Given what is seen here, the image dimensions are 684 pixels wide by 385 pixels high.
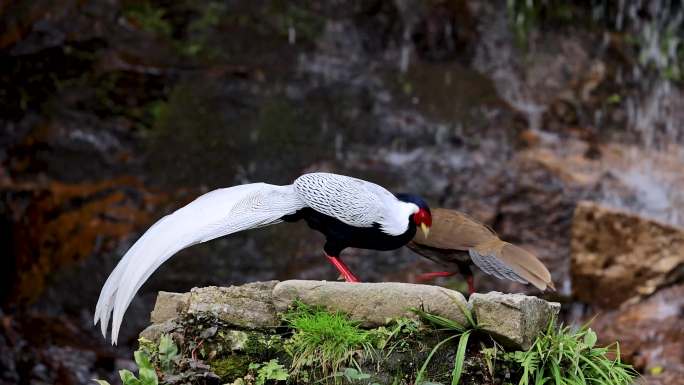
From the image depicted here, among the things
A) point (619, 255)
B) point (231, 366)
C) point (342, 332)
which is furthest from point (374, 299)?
point (619, 255)

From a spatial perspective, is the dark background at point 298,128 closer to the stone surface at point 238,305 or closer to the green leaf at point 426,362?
the green leaf at point 426,362

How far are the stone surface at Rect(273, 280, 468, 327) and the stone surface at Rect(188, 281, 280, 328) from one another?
5cm

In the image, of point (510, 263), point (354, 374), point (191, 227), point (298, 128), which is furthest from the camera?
point (298, 128)

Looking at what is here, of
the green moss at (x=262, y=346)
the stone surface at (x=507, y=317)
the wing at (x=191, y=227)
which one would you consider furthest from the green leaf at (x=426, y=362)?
the wing at (x=191, y=227)

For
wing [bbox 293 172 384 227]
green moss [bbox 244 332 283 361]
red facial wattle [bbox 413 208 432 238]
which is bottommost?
green moss [bbox 244 332 283 361]

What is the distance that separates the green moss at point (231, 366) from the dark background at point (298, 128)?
370 centimetres

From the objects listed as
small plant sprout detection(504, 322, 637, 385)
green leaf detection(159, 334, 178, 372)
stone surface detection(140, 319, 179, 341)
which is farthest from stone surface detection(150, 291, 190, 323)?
small plant sprout detection(504, 322, 637, 385)

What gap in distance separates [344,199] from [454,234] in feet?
2.88

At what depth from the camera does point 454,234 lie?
4.52 m

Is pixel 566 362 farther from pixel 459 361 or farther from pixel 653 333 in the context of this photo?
pixel 653 333

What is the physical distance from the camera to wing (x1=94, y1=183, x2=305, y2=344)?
145 inches

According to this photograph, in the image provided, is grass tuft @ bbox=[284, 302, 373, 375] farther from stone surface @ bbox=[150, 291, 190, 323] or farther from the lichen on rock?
stone surface @ bbox=[150, 291, 190, 323]

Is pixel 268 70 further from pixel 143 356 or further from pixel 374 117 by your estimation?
pixel 143 356

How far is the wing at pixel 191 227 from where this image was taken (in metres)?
3.69
